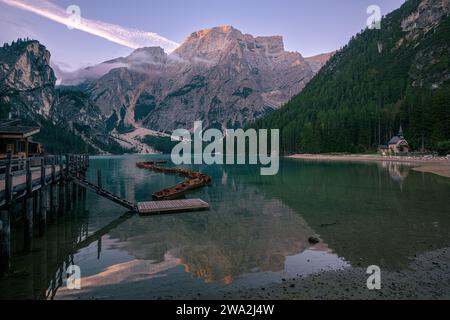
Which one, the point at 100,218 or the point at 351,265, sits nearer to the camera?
the point at 351,265

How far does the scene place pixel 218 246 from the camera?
17.8 meters

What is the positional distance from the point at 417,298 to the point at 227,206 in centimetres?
2237

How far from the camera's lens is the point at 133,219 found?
25.9m

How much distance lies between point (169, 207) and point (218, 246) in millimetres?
11577

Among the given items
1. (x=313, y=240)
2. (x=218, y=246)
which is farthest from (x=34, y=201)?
(x=313, y=240)

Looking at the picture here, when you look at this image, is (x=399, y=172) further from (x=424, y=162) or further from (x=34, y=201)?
(x=34, y=201)

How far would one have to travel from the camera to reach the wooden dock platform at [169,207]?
27.5 metres

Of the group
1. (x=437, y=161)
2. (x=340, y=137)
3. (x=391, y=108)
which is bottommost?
(x=437, y=161)

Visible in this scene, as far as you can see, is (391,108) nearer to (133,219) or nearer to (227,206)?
(227,206)

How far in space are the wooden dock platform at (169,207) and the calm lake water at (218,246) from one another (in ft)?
4.11

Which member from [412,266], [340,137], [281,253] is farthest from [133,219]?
[340,137]

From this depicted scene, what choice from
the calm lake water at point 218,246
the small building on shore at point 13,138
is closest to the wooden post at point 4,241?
the calm lake water at point 218,246

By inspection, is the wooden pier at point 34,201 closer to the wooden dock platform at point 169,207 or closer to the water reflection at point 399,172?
the wooden dock platform at point 169,207

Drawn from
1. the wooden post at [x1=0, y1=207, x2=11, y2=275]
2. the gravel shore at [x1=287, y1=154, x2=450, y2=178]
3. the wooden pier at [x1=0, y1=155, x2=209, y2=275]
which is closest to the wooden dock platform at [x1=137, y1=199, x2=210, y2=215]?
the wooden pier at [x1=0, y1=155, x2=209, y2=275]
